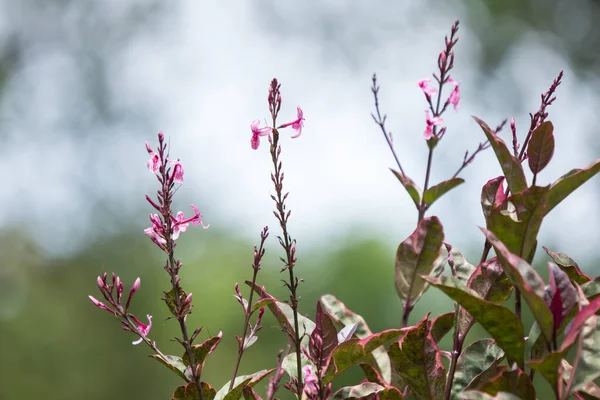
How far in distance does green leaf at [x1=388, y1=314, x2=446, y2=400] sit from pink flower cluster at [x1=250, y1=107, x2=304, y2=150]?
0.24 m

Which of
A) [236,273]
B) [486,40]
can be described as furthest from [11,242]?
[486,40]

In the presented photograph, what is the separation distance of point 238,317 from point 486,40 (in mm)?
6102

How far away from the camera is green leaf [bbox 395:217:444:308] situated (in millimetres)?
606

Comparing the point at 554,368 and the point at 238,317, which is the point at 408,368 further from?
the point at 238,317

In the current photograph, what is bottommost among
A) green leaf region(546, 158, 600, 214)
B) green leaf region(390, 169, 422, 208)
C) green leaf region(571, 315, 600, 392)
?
green leaf region(571, 315, 600, 392)

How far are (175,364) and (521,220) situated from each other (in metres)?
0.36

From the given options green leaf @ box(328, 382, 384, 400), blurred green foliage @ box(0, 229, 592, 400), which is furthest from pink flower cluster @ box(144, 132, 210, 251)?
blurred green foliage @ box(0, 229, 592, 400)

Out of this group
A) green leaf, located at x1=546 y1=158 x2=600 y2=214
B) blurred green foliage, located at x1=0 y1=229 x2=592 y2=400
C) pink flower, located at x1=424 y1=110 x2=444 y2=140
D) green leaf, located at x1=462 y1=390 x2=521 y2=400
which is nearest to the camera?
green leaf, located at x1=462 y1=390 x2=521 y2=400

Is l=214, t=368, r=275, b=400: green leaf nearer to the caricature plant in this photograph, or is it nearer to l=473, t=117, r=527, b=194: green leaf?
the caricature plant

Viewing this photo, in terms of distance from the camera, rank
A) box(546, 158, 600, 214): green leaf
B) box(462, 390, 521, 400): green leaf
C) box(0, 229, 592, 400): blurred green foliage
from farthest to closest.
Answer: box(0, 229, 592, 400): blurred green foliage
box(546, 158, 600, 214): green leaf
box(462, 390, 521, 400): green leaf

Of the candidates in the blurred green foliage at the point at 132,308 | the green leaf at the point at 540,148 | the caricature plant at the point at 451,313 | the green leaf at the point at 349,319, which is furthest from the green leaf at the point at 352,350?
A: the blurred green foliage at the point at 132,308

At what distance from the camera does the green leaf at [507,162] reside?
58 centimetres

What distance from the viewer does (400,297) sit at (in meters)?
0.66

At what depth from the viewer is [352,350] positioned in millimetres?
593
